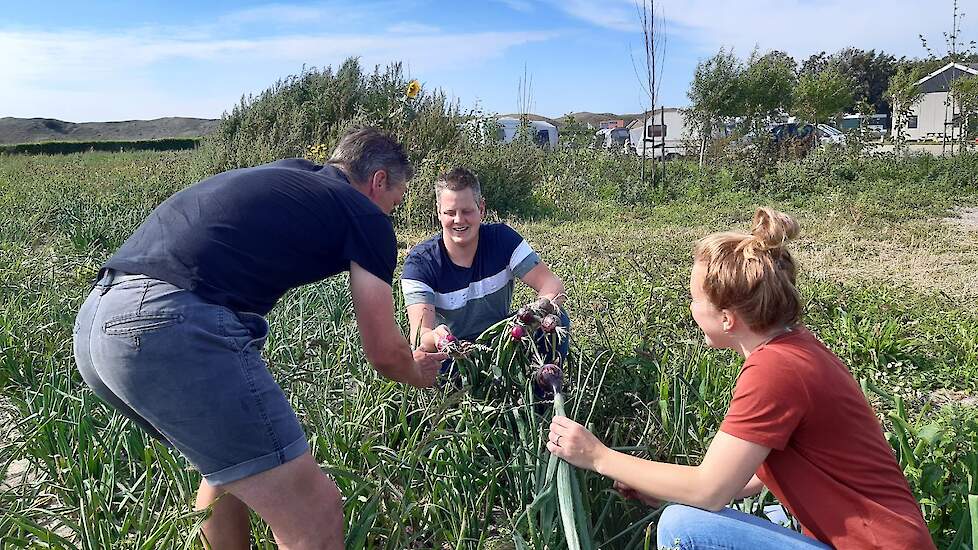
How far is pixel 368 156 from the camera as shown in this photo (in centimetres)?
194

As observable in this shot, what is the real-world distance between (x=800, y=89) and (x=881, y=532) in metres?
20.3

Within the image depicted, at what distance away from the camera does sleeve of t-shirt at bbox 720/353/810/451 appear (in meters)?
1.44

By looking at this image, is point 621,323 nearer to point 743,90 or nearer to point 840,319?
point 840,319

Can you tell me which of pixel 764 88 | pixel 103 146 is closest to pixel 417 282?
pixel 764 88

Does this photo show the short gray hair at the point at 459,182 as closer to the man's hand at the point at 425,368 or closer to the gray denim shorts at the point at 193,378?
the man's hand at the point at 425,368

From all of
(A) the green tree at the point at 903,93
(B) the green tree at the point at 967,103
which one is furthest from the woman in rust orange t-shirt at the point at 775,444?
(B) the green tree at the point at 967,103

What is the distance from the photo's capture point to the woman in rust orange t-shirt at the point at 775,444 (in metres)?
1.46

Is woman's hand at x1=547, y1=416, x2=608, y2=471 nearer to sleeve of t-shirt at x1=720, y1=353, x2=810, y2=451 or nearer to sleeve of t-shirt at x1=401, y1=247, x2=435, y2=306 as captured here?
sleeve of t-shirt at x1=720, y1=353, x2=810, y2=451

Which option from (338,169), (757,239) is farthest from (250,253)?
(757,239)

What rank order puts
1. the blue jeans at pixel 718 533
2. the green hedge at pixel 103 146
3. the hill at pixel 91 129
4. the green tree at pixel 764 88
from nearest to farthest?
the blue jeans at pixel 718 533, the green tree at pixel 764 88, the green hedge at pixel 103 146, the hill at pixel 91 129

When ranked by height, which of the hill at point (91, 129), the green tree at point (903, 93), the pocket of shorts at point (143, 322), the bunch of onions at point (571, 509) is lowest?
the bunch of onions at point (571, 509)

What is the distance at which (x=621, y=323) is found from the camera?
3.59 meters

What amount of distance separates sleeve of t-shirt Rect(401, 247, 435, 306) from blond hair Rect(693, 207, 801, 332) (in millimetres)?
1273

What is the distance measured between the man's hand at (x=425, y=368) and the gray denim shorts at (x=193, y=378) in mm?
363
